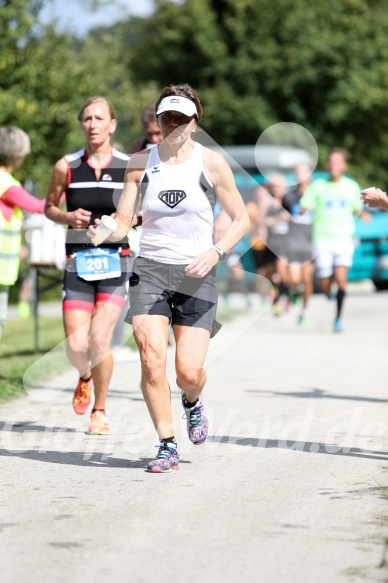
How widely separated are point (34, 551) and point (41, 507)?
33.8 inches

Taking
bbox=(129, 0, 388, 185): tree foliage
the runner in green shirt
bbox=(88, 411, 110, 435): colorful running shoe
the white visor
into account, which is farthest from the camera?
bbox=(129, 0, 388, 185): tree foliage

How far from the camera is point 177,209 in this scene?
6.53 metres

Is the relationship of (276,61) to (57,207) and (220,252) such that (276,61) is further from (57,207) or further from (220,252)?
(220,252)

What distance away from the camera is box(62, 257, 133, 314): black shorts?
7.82 m

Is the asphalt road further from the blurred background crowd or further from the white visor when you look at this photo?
the blurred background crowd

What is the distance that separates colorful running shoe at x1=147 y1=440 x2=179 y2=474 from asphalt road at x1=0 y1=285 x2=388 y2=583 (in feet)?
0.28

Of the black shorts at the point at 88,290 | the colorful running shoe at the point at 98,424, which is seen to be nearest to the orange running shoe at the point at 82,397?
the colorful running shoe at the point at 98,424

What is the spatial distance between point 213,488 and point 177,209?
145 cm

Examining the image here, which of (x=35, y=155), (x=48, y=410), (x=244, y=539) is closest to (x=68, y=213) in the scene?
(x=48, y=410)

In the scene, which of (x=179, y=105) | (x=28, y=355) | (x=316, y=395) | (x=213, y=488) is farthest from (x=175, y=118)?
(x=28, y=355)

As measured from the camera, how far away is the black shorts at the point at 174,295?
6582 mm

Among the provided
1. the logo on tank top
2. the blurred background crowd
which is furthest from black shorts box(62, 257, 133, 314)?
the blurred background crowd

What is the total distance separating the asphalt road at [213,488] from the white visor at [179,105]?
1854mm

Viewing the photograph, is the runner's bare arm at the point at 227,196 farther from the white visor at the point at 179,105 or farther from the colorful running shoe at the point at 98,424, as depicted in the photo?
the colorful running shoe at the point at 98,424
